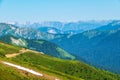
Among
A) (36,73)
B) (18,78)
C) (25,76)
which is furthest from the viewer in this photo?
(36,73)

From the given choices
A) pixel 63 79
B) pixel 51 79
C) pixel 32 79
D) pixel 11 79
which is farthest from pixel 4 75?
pixel 63 79

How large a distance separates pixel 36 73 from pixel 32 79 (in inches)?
779

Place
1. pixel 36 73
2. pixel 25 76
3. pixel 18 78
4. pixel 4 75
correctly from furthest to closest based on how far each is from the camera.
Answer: pixel 36 73
pixel 25 76
pixel 18 78
pixel 4 75

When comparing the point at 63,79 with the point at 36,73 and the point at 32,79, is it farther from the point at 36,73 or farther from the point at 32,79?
the point at 32,79

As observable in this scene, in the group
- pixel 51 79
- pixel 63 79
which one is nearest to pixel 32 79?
pixel 51 79

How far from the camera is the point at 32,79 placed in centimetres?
16525

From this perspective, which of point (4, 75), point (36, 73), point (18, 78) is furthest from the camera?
A: point (36, 73)

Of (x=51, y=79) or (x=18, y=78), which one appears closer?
(x=18, y=78)

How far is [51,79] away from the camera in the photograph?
178250mm

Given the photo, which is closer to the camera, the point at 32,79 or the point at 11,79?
the point at 11,79

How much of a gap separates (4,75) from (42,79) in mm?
30070

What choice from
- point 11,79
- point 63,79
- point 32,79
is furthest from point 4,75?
point 63,79

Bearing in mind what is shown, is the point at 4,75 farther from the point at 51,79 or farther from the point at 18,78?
the point at 51,79

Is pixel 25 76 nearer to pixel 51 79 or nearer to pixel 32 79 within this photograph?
pixel 32 79
